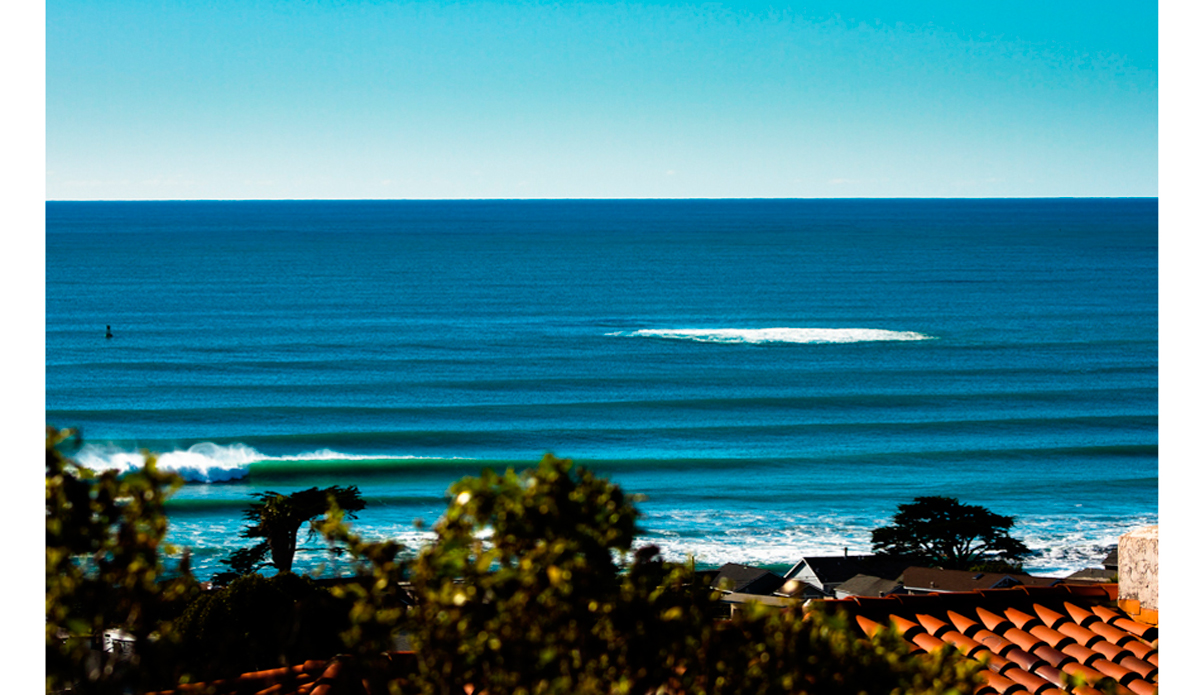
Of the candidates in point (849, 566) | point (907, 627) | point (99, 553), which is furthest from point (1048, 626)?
point (849, 566)

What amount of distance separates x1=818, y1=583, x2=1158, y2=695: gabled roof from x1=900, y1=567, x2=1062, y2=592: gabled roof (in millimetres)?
14058

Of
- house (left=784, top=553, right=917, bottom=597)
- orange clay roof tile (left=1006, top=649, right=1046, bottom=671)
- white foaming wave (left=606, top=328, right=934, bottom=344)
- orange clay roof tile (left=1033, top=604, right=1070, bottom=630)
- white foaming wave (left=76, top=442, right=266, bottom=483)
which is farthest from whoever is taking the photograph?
white foaming wave (left=606, top=328, right=934, bottom=344)

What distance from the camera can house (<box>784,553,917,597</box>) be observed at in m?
22.0

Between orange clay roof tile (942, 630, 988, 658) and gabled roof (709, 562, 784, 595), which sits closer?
orange clay roof tile (942, 630, 988, 658)

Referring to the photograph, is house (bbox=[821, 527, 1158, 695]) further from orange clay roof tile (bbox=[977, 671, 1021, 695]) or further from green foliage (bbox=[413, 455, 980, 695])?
green foliage (bbox=[413, 455, 980, 695])

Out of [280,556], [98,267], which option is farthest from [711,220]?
[280,556]

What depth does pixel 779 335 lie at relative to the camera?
2147 inches

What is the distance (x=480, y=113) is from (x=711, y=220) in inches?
3590

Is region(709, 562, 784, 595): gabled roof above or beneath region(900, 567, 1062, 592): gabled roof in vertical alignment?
beneath

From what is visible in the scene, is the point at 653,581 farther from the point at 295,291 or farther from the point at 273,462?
the point at 295,291

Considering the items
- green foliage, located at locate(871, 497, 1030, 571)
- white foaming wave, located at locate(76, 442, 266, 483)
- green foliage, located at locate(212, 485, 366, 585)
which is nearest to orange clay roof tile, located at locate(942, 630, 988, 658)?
green foliage, located at locate(212, 485, 366, 585)

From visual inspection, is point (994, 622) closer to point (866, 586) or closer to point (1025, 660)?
point (1025, 660)

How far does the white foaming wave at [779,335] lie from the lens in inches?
2089

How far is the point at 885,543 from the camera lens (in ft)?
78.7
